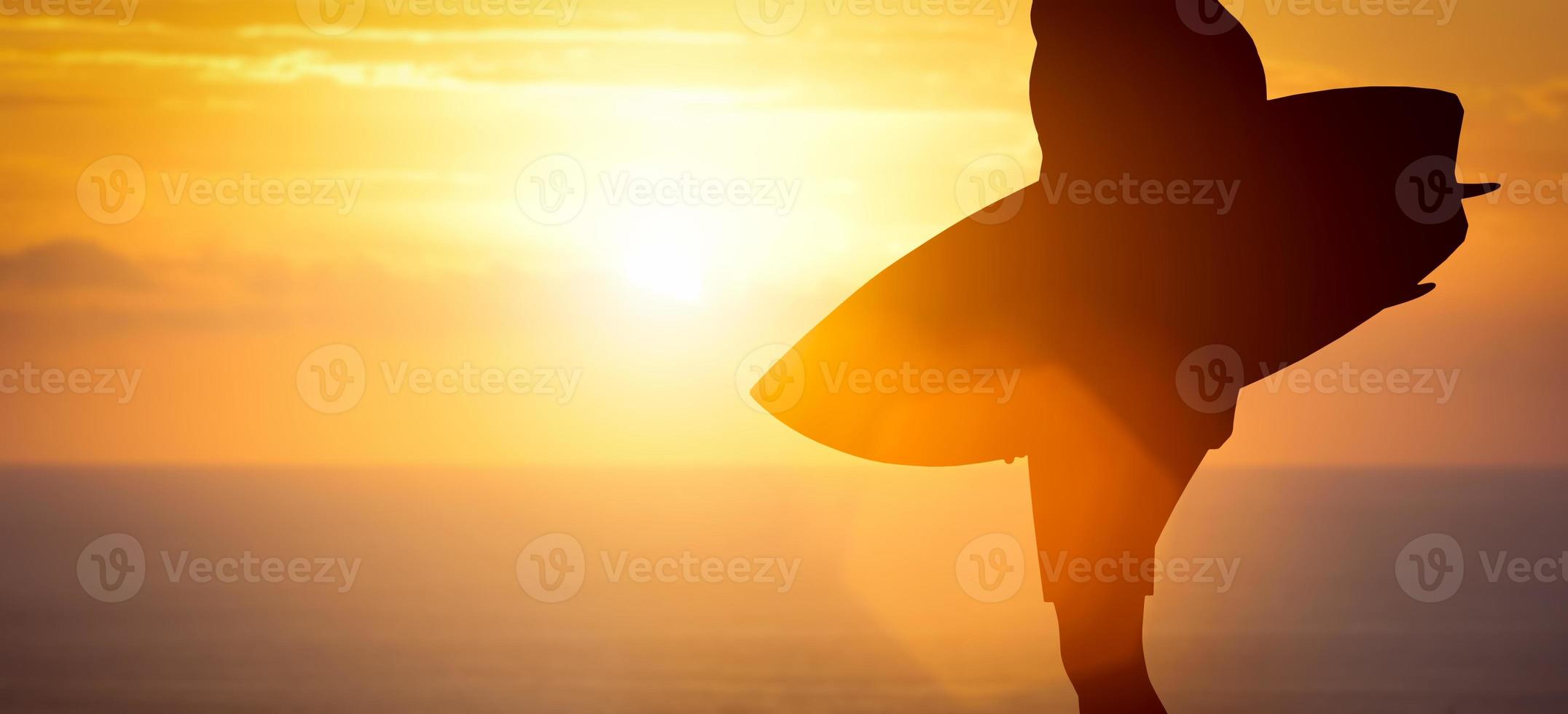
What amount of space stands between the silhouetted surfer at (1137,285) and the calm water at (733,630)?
1.53 feet

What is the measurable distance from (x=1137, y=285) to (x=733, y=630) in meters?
16.6

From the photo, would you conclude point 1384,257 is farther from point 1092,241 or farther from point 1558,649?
point 1558,649

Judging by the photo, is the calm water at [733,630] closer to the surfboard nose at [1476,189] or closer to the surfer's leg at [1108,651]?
the surfer's leg at [1108,651]

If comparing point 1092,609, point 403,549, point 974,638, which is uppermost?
point 403,549

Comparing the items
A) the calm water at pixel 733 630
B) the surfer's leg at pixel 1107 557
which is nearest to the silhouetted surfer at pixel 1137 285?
the surfer's leg at pixel 1107 557

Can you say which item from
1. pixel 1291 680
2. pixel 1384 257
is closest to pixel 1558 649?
pixel 1291 680

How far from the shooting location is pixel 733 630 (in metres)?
20.1

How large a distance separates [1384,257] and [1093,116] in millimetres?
1133

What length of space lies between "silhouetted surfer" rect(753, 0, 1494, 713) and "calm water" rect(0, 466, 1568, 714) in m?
0.47

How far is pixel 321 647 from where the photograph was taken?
742 inches

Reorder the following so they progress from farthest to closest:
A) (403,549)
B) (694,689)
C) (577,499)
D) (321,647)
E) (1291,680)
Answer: (577,499)
(403,549)
(321,647)
(1291,680)
(694,689)

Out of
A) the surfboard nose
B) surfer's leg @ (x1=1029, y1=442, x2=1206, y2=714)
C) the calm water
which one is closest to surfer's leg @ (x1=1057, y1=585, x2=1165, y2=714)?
surfer's leg @ (x1=1029, y1=442, x2=1206, y2=714)

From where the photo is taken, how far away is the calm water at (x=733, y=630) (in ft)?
51.9

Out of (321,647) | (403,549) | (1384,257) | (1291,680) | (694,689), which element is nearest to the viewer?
(1384,257)
